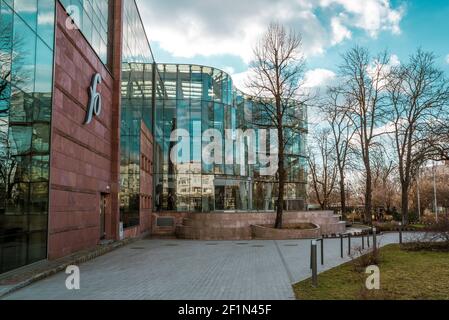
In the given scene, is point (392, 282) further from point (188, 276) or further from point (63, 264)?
point (63, 264)

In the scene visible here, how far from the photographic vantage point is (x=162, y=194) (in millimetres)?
36344

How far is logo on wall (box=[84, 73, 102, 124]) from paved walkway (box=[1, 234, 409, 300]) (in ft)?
19.7

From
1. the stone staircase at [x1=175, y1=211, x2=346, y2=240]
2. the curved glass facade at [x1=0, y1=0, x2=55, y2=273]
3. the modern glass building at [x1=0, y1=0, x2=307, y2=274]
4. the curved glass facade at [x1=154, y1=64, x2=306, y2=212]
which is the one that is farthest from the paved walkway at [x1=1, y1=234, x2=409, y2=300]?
the curved glass facade at [x1=154, y1=64, x2=306, y2=212]

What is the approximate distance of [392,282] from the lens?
10414 mm

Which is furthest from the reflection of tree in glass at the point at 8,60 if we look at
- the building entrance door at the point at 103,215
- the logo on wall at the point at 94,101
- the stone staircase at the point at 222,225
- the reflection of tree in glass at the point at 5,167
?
the stone staircase at the point at 222,225

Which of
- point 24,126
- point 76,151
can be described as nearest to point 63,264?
point 24,126

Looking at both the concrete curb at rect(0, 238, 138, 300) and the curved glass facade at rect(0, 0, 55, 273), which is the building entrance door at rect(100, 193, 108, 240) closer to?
the concrete curb at rect(0, 238, 138, 300)

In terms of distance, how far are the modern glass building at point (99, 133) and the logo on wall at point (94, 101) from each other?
0.15 meters

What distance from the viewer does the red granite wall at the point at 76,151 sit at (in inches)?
592

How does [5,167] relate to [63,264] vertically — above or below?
above

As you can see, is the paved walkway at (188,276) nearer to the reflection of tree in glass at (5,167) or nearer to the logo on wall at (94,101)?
the reflection of tree in glass at (5,167)

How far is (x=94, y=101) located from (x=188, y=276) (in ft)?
33.5

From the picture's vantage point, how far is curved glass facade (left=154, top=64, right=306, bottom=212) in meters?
36.4
